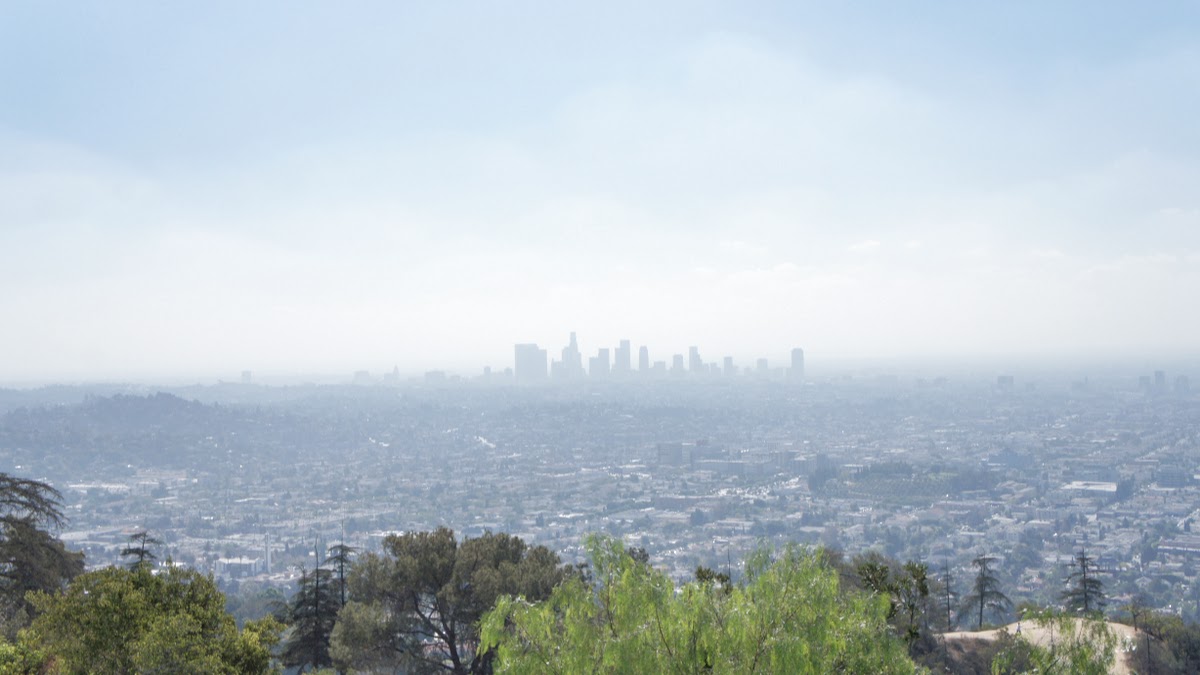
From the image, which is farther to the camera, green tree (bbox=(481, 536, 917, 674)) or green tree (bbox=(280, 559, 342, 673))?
green tree (bbox=(280, 559, 342, 673))

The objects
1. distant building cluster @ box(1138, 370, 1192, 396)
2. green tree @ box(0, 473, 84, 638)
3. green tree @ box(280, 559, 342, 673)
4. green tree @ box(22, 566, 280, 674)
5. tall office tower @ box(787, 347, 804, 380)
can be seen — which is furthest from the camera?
tall office tower @ box(787, 347, 804, 380)

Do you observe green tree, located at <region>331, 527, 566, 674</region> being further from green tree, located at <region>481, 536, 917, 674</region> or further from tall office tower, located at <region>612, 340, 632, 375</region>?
tall office tower, located at <region>612, 340, 632, 375</region>

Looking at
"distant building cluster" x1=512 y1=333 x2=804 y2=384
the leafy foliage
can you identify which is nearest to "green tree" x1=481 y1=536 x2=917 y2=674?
the leafy foliage

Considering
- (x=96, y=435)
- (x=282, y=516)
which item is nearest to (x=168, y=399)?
(x=96, y=435)

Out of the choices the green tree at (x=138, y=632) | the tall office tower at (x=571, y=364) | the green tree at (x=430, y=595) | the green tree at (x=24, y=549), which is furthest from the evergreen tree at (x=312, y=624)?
the tall office tower at (x=571, y=364)

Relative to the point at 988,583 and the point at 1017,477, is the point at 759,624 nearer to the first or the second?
the point at 988,583

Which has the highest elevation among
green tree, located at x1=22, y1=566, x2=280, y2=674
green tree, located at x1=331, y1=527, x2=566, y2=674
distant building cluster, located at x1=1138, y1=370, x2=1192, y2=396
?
green tree, located at x1=22, y1=566, x2=280, y2=674

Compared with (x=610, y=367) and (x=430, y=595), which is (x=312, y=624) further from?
(x=610, y=367)

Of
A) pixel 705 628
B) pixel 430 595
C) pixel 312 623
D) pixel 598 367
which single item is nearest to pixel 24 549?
pixel 312 623

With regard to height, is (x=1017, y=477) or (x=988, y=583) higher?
(x=988, y=583)
